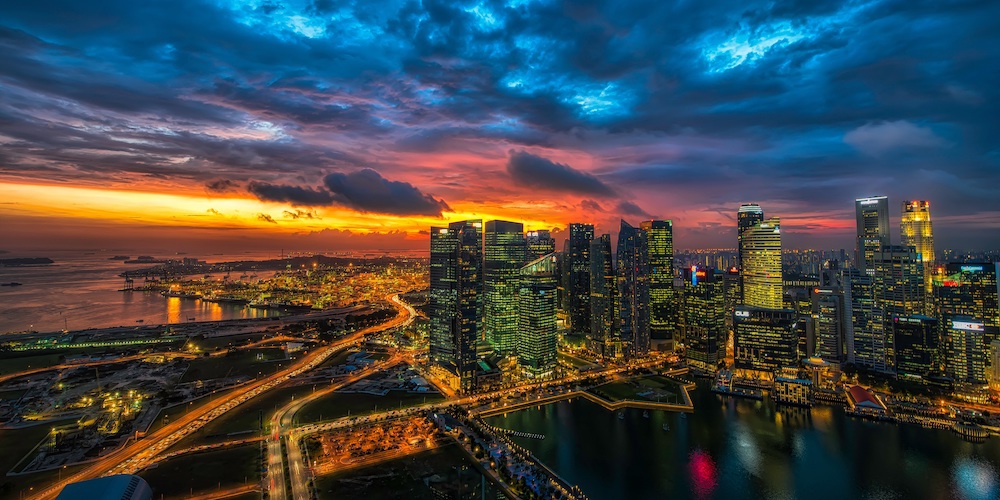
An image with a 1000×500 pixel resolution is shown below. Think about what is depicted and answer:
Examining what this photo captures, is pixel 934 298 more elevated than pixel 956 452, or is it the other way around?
pixel 934 298

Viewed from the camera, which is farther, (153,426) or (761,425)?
(761,425)

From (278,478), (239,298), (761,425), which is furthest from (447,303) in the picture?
(239,298)

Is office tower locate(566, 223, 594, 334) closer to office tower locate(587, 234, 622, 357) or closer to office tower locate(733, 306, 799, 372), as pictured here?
office tower locate(587, 234, 622, 357)

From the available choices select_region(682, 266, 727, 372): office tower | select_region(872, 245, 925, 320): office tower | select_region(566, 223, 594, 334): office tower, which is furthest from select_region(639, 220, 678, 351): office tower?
select_region(872, 245, 925, 320): office tower

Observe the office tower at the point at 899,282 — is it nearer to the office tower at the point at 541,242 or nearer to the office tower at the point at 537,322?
the office tower at the point at 537,322

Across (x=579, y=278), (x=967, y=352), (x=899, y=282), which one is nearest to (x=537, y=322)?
(x=579, y=278)

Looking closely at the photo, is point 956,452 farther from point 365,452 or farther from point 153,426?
point 153,426

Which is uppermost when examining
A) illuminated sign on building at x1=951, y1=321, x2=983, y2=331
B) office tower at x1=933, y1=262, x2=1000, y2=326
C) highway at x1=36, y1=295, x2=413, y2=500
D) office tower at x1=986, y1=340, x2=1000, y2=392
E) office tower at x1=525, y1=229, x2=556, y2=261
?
office tower at x1=525, y1=229, x2=556, y2=261
